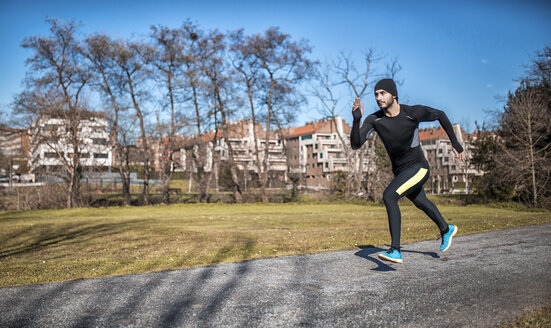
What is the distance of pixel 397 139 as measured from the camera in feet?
18.0

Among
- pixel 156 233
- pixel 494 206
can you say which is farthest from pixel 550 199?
pixel 156 233

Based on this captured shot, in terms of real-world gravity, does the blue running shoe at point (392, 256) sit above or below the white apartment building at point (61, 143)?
below

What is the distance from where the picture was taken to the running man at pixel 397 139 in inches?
213

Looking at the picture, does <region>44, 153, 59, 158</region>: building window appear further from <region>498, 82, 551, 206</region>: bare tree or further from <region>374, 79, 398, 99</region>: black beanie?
<region>374, 79, 398, 99</region>: black beanie

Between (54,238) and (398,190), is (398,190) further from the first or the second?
(54,238)

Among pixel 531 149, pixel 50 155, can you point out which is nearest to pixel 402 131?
pixel 531 149

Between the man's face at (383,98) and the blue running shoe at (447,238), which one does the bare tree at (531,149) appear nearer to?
the blue running shoe at (447,238)

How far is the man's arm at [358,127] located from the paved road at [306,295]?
165cm

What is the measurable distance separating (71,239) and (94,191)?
18.9m

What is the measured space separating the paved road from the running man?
80cm

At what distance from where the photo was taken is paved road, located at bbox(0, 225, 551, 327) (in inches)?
142

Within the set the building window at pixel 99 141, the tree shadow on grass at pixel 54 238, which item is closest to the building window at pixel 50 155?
the building window at pixel 99 141

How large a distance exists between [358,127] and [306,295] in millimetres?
2149

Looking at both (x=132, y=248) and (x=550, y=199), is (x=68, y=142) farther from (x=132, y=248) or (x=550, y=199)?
(x=550, y=199)
